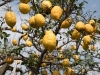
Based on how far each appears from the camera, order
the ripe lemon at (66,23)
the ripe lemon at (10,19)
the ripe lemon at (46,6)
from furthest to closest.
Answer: the ripe lemon at (66,23) < the ripe lemon at (46,6) < the ripe lemon at (10,19)

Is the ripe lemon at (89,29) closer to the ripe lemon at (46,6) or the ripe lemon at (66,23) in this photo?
the ripe lemon at (66,23)

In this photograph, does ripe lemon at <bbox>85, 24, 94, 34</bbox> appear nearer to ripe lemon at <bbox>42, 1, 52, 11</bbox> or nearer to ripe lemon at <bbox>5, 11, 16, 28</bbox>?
ripe lemon at <bbox>42, 1, 52, 11</bbox>

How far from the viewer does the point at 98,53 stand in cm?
733

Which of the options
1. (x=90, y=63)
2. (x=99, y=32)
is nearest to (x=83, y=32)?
(x=99, y=32)

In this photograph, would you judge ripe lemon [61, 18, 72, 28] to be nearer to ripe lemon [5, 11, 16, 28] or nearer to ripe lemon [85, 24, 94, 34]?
ripe lemon [85, 24, 94, 34]

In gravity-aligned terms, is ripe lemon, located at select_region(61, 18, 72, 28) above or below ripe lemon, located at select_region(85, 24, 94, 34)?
above

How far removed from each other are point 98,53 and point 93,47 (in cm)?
41

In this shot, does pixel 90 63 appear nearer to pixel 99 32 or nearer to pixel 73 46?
pixel 73 46

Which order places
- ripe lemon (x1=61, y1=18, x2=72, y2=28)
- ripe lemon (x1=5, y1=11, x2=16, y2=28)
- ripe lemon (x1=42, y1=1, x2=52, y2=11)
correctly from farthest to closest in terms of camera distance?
ripe lemon (x1=61, y1=18, x2=72, y2=28), ripe lemon (x1=42, y1=1, x2=52, y2=11), ripe lemon (x1=5, y1=11, x2=16, y2=28)

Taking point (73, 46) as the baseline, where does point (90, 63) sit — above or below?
below

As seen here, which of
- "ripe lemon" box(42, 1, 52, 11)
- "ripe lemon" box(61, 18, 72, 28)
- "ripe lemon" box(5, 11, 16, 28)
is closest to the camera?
"ripe lemon" box(5, 11, 16, 28)

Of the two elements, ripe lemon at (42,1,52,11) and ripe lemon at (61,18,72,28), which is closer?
ripe lemon at (42,1,52,11)

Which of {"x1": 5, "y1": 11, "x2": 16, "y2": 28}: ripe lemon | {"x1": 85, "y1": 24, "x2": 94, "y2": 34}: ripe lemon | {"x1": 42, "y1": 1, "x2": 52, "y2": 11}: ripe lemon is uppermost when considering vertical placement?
{"x1": 42, "y1": 1, "x2": 52, "y2": 11}: ripe lemon

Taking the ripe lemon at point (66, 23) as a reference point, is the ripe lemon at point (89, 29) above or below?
below
